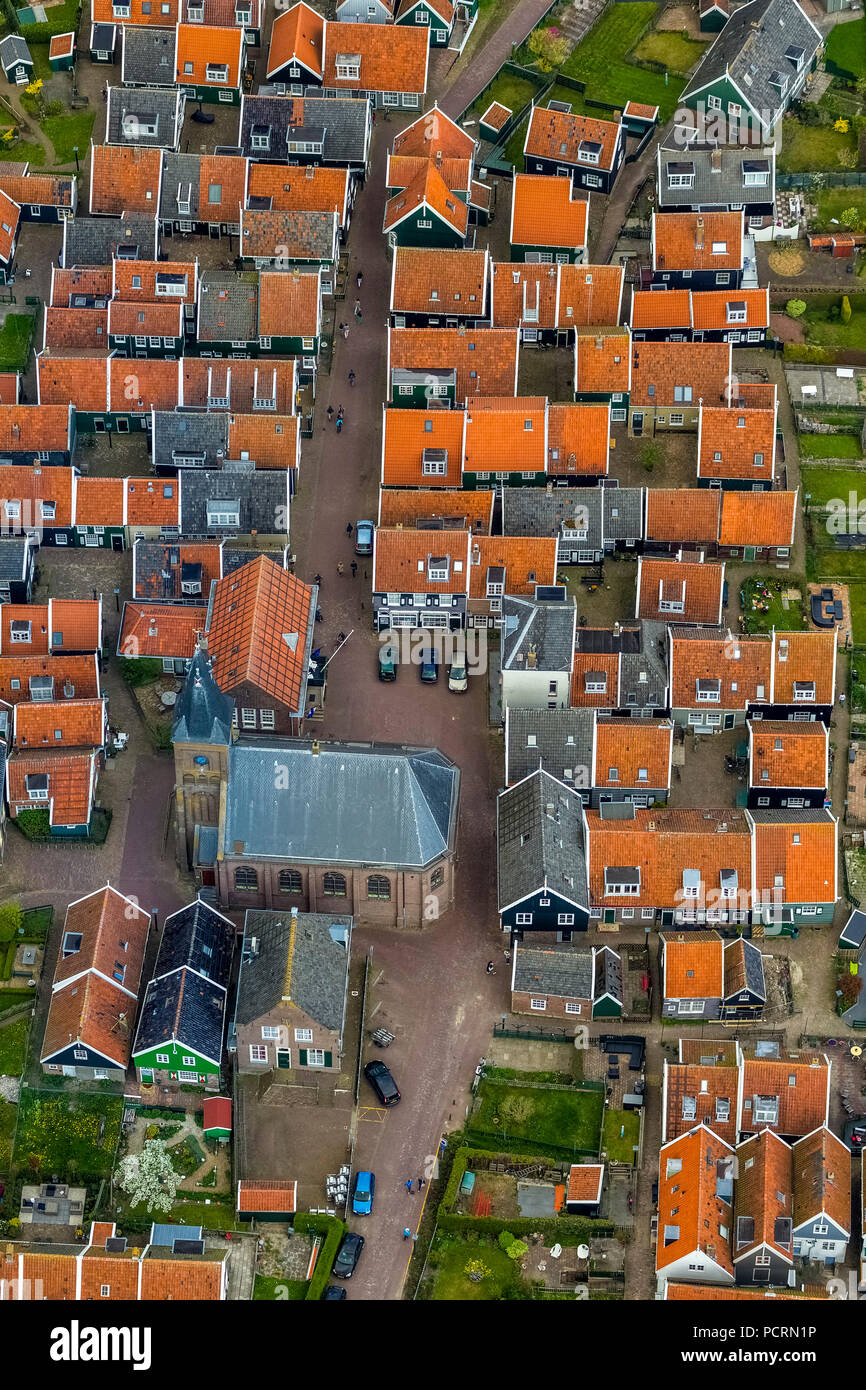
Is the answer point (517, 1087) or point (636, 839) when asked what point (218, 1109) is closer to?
point (517, 1087)

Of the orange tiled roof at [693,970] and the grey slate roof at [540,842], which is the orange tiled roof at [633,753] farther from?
the orange tiled roof at [693,970]

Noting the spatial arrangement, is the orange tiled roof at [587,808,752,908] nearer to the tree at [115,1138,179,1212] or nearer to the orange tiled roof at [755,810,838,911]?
the orange tiled roof at [755,810,838,911]

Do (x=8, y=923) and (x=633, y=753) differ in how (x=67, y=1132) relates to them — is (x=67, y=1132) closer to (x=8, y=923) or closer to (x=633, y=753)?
(x=8, y=923)

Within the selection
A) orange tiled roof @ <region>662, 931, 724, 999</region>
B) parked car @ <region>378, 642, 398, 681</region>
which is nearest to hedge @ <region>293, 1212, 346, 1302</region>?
orange tiled roof @ <region>662, 931, 724, 999</region>

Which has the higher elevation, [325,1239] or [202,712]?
[202,712]

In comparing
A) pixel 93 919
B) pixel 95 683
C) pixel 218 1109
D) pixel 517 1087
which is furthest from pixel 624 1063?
pixel 95 683

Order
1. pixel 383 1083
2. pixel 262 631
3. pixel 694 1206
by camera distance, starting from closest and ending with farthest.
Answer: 1. pixel 694 1206
2. pixel 383 1083
3. pixel 262 631

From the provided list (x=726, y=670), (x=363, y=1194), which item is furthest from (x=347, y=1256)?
(x=726, y=670)
